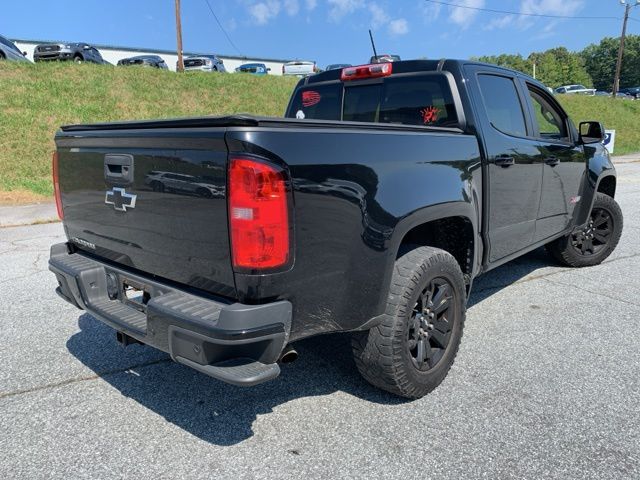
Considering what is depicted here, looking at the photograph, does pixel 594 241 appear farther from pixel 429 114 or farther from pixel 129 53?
pixel 129 53

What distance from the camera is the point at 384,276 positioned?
2.41m

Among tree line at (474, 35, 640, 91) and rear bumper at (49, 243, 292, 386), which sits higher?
tree line at (474, 35, 640, 91)

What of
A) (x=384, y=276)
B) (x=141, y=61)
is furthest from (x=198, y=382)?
(x=141, y=61)

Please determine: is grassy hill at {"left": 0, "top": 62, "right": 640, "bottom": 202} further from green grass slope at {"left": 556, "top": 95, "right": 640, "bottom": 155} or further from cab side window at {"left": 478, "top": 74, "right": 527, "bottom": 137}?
green grass slope at {"left": 556, "top": 95, "right": 640, "bottom": 155}

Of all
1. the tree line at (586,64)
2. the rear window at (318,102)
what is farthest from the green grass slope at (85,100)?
the tree line at (586,64)

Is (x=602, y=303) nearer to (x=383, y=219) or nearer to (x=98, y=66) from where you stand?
(x=383, y=219)

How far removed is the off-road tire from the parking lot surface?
4.11 feet

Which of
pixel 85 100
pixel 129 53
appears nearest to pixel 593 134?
pixel 85 100

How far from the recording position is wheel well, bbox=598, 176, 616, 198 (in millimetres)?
5401

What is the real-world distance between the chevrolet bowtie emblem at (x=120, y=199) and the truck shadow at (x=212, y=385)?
1121 millimetres

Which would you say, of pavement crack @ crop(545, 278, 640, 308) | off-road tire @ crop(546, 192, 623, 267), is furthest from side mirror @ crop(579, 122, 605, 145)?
pavement crack @ crop(545, 278, 640, 308)

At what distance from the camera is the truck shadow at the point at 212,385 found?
263 cm

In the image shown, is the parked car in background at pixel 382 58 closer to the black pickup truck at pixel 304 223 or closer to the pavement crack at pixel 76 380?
the black pickup truck at pixel 304 223

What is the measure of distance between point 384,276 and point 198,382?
1392mm
